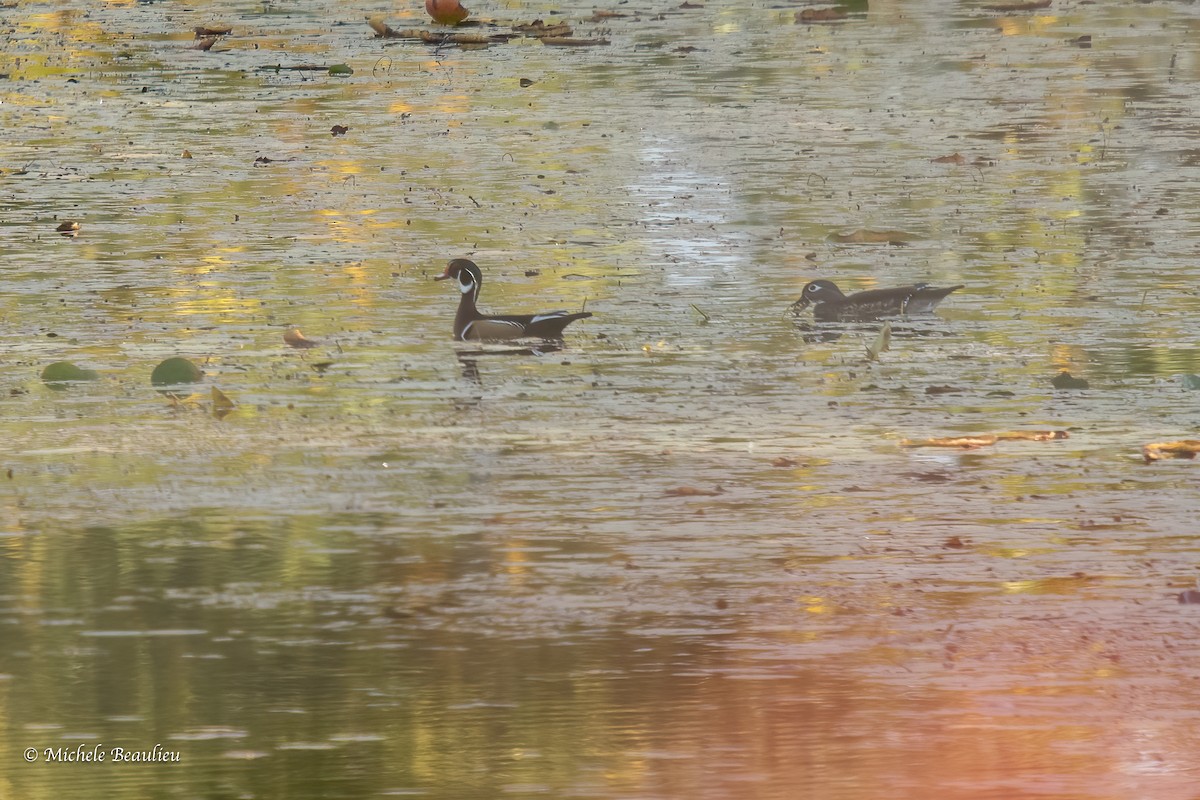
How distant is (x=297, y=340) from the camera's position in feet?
33.0

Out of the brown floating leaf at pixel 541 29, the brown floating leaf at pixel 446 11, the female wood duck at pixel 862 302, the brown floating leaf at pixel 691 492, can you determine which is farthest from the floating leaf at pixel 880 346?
the brown floating leaf at pixel 446 11

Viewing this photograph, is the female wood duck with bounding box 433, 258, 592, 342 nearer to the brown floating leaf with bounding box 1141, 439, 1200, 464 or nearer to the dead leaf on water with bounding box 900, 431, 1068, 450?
the dead leaf on water with bounding box 900, 431, 1068, 450

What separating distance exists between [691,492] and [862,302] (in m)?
3.05

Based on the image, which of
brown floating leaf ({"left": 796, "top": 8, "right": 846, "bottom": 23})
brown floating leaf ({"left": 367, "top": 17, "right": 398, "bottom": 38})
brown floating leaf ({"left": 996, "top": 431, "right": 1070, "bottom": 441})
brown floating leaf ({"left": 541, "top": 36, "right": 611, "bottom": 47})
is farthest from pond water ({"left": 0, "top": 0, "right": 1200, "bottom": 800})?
brown floating leaf ({"left": 796, "top": 8, "right": 846, "bottom": 23})

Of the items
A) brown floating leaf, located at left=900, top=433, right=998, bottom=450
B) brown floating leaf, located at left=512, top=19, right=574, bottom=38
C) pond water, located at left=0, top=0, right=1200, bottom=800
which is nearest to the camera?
pond water, located at left=0, top=0, right=1200, bottom=800

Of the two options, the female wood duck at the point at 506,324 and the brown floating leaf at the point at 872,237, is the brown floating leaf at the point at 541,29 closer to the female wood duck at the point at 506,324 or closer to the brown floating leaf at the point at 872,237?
the brown floating leaf at the point at 872,237

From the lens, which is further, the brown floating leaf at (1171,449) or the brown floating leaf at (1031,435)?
the brown floating leaf at (1031,435)

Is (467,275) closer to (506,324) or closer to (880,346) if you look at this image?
(506,324)

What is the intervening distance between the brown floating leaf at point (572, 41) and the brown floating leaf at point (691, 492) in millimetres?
13819

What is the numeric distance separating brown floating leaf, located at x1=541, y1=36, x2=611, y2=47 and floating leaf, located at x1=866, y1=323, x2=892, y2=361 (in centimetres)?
1138

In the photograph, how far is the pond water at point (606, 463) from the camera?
552cm

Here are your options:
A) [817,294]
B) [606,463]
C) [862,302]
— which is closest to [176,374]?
[606,463]

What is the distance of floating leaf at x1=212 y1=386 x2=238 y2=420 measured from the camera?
884 cm

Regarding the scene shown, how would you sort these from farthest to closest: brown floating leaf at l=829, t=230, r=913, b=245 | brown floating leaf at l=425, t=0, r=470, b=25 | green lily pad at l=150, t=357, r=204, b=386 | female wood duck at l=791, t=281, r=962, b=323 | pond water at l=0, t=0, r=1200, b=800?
brown floating leaf at l=425, t=0, r=470, b=25, brown floating leaf at l=829, t=230, r=913, b=245, female wood duck at l=791, t=281, r=962, b=323, green lily pad at l=150, t=357, r=204, b=386, pond water at l=0, t=0, r=1200, b=800
